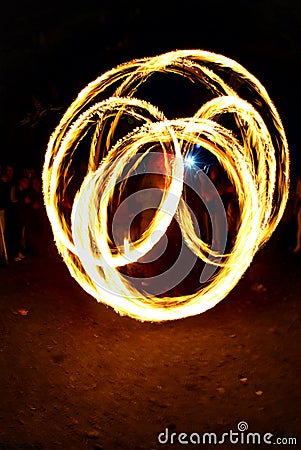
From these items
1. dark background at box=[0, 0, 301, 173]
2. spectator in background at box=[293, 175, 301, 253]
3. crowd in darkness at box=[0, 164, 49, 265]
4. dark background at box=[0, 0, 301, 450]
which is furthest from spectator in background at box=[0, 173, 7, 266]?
spectator in background at box=[293, 175, 301, 253]

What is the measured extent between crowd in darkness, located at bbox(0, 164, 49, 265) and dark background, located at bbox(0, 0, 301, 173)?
64.9 inches

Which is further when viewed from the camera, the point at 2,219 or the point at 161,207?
the point at 2,219

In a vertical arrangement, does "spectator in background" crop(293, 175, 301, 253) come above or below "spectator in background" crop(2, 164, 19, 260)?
below

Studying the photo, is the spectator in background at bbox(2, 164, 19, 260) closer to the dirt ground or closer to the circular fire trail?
the circular fire trail

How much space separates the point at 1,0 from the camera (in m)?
10.6

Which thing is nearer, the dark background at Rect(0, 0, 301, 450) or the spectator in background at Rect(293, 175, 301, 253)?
the dark background at Rect(0, 0, 301, 450)

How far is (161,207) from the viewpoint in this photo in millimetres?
5957

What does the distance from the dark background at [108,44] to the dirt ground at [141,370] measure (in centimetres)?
427

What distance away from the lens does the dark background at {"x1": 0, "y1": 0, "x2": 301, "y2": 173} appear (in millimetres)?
9773

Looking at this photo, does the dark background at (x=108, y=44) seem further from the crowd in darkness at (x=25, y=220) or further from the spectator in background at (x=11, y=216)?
the spectator in background at (x=11, y=216)

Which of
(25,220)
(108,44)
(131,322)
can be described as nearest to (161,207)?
(131,322)

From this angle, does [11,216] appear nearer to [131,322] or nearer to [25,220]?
[25,220]

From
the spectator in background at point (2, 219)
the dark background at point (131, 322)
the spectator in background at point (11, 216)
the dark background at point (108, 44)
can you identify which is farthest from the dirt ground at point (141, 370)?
the dark background at point (108, 44)

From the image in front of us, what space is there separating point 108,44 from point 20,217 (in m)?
4.29
